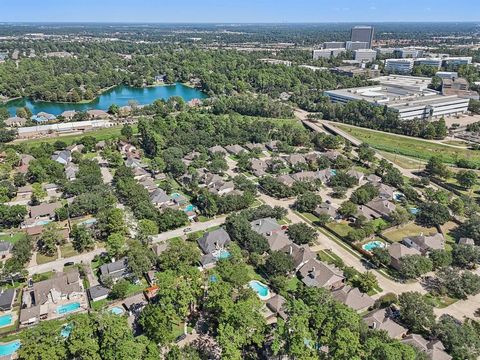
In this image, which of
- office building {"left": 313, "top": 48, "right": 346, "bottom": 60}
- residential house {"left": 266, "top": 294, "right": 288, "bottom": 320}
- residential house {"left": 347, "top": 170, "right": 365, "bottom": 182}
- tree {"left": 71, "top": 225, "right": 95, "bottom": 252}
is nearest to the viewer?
residential house {"left": 266, "top": 294, "right": 288, "bottom": 320}

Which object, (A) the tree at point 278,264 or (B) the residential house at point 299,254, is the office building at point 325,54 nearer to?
(B) the residential house at point 299,254

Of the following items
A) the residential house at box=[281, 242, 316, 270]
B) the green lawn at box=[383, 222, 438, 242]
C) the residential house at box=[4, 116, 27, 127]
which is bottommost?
the green lawn at box=[383, 222, 438, 242]

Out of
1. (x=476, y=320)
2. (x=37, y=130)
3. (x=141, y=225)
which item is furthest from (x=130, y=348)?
(x=37, y=130)

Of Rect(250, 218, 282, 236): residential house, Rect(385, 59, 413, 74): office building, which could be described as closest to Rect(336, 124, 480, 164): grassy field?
Rect(250, 218, 282, 236): residential house

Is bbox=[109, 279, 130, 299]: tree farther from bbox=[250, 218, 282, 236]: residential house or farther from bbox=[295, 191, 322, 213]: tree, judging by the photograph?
bbox=[295, 191, 322, 213]: tree

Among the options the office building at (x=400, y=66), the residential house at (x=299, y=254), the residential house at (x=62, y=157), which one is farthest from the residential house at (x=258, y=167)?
the office building at (x=400, y=66)

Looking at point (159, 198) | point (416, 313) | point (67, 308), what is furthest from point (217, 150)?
point (416, 313)
